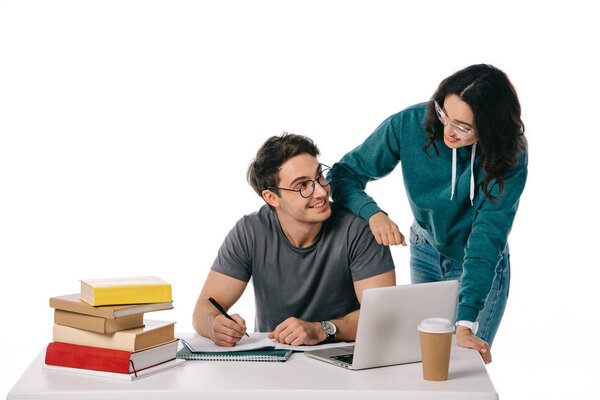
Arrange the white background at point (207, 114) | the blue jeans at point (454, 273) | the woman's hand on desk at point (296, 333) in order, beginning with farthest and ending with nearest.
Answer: the white background at point (207, 114) < the blue jeans at point (454, 273) < the woman's hand on desk at point (296, 333)

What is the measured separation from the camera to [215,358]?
178cm

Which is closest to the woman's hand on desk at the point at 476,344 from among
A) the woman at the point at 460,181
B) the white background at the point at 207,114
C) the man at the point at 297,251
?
the woman at the point at 460,181

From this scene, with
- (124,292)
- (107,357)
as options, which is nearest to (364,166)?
(124,292)

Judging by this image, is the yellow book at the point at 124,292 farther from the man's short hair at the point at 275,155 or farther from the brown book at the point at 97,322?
the man's short hair at the point at 275,155

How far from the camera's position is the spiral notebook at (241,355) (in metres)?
1.76

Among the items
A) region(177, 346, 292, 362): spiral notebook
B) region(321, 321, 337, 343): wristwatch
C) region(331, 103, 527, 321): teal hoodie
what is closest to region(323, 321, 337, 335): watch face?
region(321, 321, 337, 343): wristwatch

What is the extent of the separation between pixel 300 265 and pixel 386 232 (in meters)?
0.41

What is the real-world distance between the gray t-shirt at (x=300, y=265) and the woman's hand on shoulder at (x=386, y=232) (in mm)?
177

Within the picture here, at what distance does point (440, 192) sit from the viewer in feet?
7.67

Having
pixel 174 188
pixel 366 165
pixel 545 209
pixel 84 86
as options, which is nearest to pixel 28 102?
pixel 84 86

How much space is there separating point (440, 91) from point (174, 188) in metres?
2.68

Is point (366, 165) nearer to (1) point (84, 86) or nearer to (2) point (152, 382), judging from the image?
(2) point (152, 382)

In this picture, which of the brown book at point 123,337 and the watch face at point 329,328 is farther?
the watch face at point 329,328

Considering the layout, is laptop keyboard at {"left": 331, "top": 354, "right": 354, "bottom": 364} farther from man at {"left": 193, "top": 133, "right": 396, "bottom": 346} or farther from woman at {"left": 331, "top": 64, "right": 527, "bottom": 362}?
man at {"left": 193, "top": 133, "right": 396, "bottom": 346}
